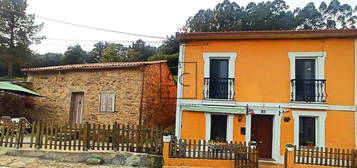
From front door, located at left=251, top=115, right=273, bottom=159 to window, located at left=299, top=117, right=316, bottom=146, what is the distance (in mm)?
1213

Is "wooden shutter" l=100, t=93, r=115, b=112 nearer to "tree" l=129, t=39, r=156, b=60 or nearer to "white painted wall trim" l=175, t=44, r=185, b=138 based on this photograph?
"white painted wall trim" l=175, t=44, r=185, b=138

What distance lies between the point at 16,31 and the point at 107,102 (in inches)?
782

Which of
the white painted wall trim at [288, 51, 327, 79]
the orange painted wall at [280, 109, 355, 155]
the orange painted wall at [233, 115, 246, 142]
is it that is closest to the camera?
the orange painted wall at [280, 109, 355, 155]

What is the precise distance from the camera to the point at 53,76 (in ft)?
56.0

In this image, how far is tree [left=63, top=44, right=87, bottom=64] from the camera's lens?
117 feet

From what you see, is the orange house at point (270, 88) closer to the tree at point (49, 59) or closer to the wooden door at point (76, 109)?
the wooden door at point (76, 109)

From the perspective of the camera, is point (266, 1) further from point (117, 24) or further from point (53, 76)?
point (53, 76)

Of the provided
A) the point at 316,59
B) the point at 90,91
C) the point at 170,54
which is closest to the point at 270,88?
the point at 316,59

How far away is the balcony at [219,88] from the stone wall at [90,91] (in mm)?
3772

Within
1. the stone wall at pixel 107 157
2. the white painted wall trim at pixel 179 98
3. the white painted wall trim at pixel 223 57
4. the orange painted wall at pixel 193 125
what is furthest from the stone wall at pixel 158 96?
the stone wall at pixel 107 157

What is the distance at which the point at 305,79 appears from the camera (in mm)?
12461

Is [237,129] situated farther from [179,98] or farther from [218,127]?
[179,98]

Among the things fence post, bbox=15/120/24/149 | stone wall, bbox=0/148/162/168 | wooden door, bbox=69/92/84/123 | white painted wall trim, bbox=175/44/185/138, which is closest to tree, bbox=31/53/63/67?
wooden door, bbox=69/92/84/123

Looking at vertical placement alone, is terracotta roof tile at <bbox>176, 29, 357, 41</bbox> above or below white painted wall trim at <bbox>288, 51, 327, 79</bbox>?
above
